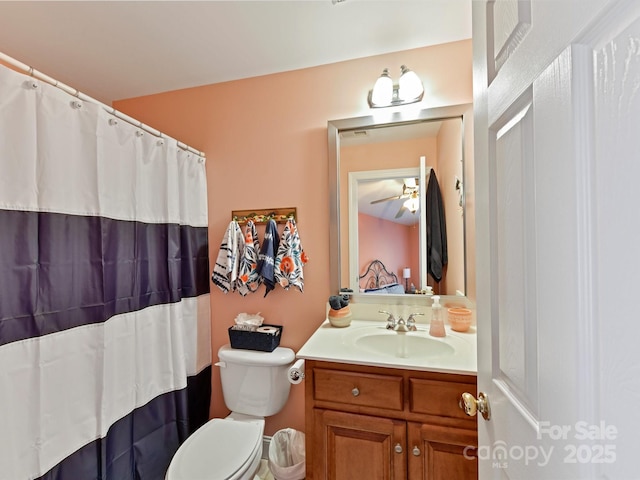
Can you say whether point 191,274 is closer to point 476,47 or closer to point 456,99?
point 476,47

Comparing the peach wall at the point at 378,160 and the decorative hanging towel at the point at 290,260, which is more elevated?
the peach wall at the point at 378,160

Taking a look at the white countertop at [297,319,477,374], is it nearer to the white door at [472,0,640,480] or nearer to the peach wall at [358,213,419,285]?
the peach wall at [358,213,419,285]

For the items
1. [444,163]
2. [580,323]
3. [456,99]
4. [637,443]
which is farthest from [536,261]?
[456,99]

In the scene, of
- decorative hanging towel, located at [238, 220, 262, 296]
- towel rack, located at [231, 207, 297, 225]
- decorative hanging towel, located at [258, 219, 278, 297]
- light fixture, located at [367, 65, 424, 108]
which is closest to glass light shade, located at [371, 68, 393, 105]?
light fixture, located at [367, 65, 424, 108]

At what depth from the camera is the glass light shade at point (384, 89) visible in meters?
1.50

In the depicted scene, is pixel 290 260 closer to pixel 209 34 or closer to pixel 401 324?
pixel 401 324

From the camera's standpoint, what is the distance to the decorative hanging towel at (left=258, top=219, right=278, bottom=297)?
1.62 m

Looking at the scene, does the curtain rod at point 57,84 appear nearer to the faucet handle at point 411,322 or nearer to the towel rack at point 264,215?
the towel rack at point 264,215

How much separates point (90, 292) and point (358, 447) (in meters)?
1.25

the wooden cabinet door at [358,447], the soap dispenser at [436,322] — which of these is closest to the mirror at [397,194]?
the soap dispenser at [436,322]

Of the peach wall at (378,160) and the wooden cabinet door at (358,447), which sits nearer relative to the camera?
the wooden cabinet door at (358,447)

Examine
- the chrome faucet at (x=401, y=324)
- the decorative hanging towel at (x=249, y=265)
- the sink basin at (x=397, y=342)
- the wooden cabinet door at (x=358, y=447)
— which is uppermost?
the decorative hanging towel at (x=249, y=265)

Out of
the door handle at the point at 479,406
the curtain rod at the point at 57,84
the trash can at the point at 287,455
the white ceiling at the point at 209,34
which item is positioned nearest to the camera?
the door handle at the point at 479,406

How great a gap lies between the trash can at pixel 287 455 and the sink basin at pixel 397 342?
2.25 ft
